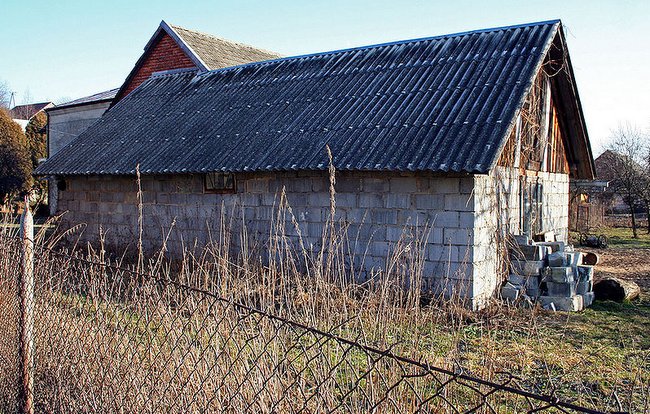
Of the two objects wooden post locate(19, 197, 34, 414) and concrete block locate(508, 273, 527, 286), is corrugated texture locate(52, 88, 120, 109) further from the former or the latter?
wooden post locate(19, 197, 34, 414)

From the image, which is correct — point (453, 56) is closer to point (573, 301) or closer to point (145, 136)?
point (573, 301)

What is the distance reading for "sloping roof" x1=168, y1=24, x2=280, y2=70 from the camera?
18.8 meters

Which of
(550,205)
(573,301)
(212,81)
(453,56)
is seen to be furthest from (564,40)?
(212,81)

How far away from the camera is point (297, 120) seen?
10.9 meters

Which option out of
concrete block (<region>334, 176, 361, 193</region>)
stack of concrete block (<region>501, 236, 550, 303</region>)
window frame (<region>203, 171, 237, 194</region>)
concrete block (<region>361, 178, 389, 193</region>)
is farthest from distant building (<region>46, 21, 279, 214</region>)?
stack of concrete block (<region>501, 236, 550, 303</region>)

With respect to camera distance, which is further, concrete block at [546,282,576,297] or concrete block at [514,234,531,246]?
concrete block at [514,234,531,246]

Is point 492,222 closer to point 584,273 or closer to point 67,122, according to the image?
point 584,273

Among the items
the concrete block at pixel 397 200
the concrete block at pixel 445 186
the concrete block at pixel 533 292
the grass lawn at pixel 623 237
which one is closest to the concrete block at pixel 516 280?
the concrete block at pixel 533 292

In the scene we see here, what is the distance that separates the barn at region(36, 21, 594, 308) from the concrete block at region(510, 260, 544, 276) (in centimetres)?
50

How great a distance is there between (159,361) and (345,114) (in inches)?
297

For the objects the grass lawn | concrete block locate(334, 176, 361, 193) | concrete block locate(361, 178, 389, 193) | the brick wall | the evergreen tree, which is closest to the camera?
concrete block locate(361, 178, 389, 193)

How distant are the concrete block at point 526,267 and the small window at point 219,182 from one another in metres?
5.05

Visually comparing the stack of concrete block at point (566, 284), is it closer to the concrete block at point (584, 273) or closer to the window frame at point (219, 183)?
the concrete block at point (584, 273)

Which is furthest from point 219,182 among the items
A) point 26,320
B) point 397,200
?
point 26,320
